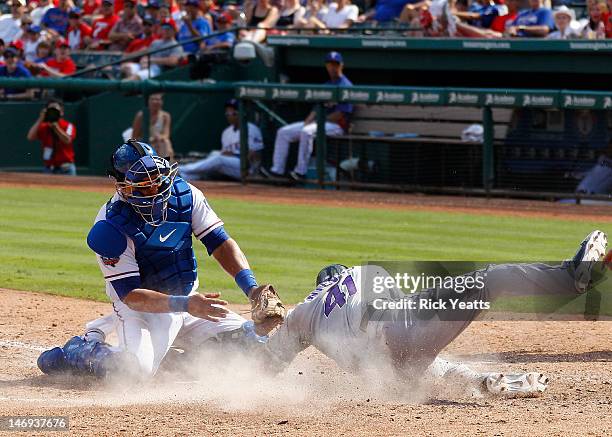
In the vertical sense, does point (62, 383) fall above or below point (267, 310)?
below

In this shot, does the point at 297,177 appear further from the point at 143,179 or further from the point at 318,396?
the point at 318,396

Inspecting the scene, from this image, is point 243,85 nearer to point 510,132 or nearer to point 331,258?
point 510,132

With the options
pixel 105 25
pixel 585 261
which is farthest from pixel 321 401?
pixel 105 25

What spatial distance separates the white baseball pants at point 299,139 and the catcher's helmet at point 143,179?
10084 mm

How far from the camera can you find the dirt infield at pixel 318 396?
502 centimetres

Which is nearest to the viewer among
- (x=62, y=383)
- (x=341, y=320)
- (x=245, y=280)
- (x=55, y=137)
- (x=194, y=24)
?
(x=341, y=320)

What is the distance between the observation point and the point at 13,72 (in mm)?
19281

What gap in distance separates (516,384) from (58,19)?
1814cm

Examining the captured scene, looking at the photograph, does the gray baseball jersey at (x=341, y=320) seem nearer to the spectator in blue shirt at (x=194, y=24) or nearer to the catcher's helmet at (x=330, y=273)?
the catcher's helmet at (x=330, y=273)

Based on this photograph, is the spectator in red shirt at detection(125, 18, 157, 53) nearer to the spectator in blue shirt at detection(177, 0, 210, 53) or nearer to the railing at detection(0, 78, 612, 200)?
the spectator in blue shirt at detection(177, 0, 210, 53)

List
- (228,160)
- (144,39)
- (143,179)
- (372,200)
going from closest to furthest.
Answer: (143,179), (372,200), (228,160), (144,39)

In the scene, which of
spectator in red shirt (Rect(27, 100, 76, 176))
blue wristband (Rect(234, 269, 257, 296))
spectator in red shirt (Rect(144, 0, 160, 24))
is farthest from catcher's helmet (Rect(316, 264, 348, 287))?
spectator in red shirt (Rect(144, 0, 160, 24))

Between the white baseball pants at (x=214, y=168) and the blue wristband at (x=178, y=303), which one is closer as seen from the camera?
the blue wristband at (x=178, y=303)

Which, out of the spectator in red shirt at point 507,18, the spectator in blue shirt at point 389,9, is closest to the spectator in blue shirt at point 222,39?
the spectator in blue shirt at point 389,9
